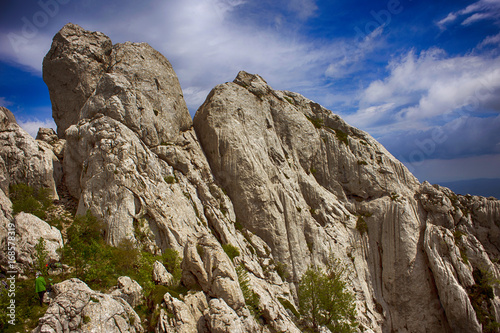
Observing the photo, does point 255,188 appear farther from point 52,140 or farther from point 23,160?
point 52,140

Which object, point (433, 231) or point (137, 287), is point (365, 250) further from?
point (137, 287)

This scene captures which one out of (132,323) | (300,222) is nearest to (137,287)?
(132,323)

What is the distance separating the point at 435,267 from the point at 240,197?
3143 cm

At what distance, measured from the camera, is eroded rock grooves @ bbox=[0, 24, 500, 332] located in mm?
31359

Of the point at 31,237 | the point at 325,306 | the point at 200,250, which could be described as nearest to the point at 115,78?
the point at 31,237

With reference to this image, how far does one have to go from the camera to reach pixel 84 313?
15.9m

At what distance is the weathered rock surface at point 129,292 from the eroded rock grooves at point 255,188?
4.98 metres

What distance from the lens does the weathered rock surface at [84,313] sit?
1480 centimetres

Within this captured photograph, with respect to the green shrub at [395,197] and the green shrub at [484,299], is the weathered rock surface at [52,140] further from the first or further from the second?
the green shrub at [484,299]

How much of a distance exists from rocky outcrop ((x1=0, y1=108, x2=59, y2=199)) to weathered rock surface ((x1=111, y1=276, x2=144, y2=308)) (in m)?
18.5

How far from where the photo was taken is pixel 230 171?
1645 inches

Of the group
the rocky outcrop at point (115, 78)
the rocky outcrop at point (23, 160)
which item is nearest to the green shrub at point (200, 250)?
the rocky outcrop at point (115, 78)

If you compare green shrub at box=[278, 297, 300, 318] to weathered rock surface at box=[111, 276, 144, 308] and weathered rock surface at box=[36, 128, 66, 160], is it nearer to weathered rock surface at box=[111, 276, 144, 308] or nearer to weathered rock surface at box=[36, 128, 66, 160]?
weathered rock surface at box=[111, 276, 144, 308]

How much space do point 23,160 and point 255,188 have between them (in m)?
28.7
